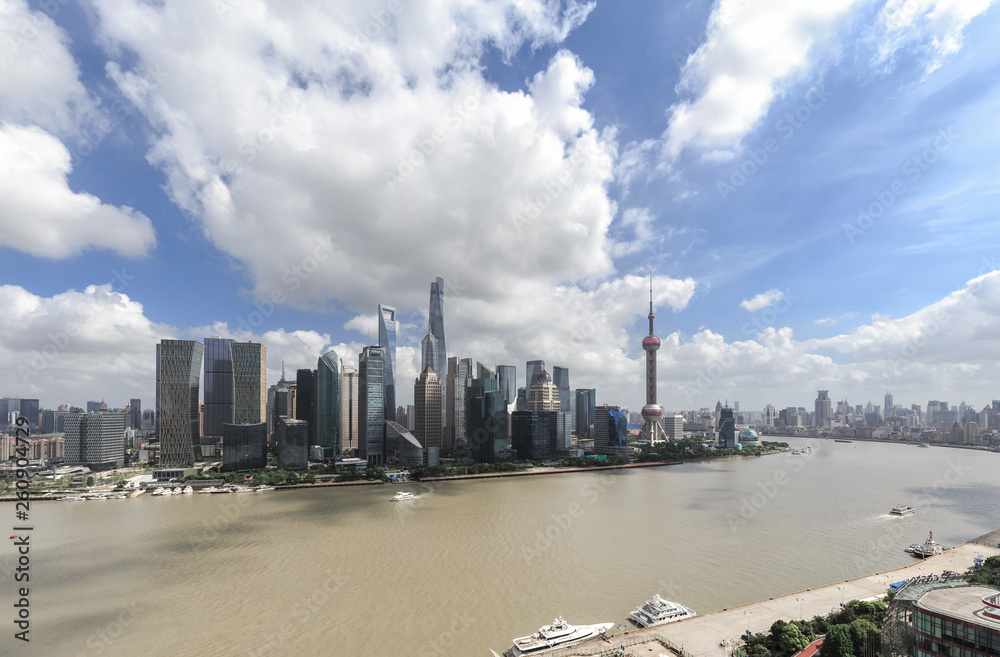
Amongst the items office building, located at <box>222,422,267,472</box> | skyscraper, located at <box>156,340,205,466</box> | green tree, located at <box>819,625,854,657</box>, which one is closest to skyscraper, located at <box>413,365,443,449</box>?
office building, located at <box>222,422,267,472</box>

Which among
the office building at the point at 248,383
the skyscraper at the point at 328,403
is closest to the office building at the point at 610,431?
the skyscraper at the point at 328,403

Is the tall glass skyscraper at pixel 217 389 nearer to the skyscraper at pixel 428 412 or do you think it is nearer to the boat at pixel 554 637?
the skyscraper at pixel 428 412

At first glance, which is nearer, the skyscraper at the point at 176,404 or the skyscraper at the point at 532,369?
the skyscraper at the point at 176,404

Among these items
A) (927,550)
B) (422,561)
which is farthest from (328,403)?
(927,550)

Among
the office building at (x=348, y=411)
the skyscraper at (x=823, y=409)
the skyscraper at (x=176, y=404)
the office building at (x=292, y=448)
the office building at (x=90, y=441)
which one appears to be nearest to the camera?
the office building at (x=292, y=448)

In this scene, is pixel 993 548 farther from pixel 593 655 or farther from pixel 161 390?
pixel 161 390
